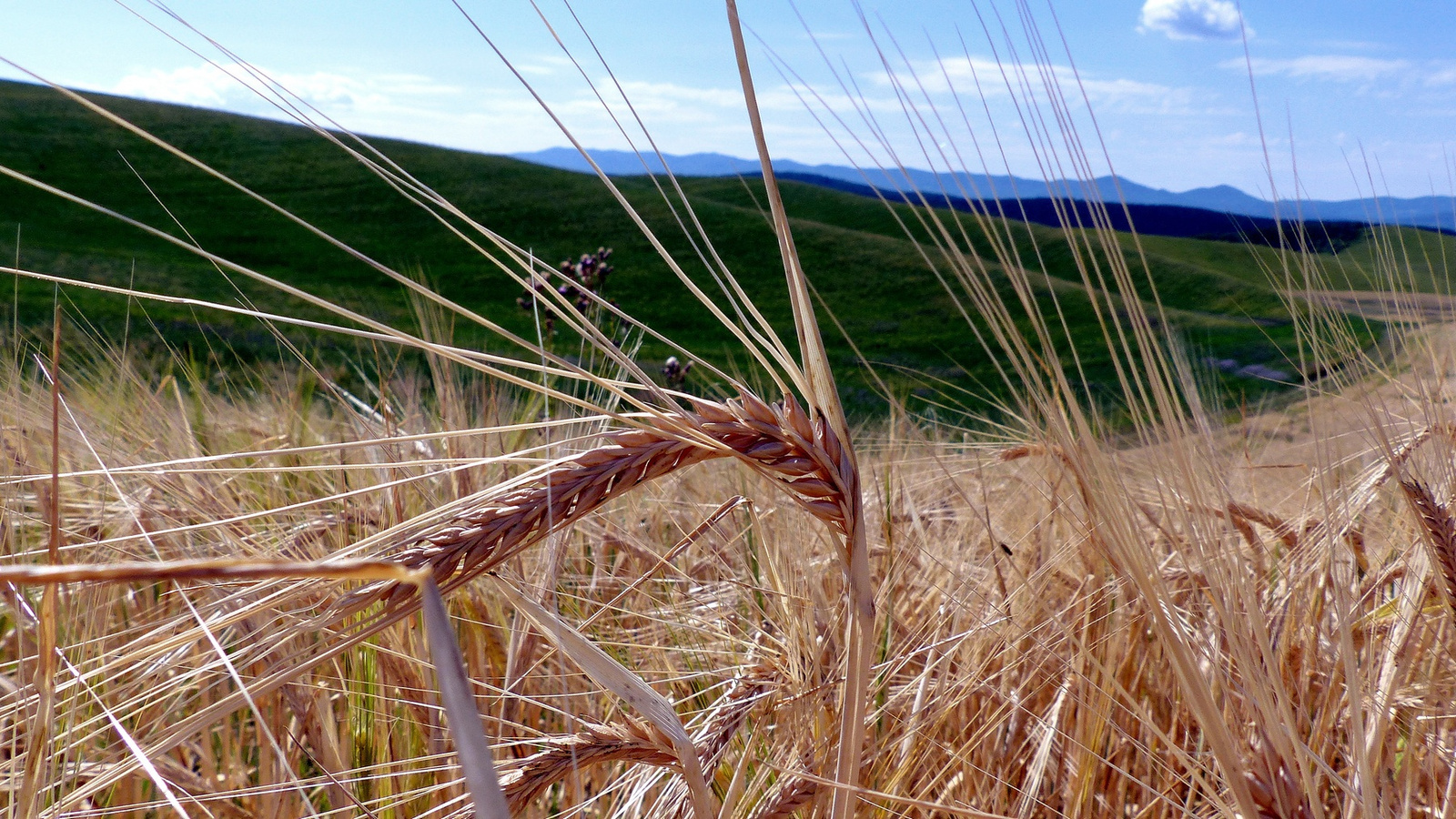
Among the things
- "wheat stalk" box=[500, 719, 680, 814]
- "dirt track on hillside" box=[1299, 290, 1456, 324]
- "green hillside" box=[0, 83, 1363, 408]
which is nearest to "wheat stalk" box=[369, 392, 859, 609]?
"wheat stalk" box=[500, 719, 680, 814]

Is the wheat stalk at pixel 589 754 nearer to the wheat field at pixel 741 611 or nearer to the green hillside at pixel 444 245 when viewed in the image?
the wheat field at pixel 741 611

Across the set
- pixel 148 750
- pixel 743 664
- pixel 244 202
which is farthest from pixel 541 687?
pixel 244 202

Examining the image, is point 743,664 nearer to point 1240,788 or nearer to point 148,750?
point 1240,788

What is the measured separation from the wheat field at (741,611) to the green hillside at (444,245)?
1863 cm

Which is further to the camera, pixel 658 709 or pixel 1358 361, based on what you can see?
pixel 1358 361

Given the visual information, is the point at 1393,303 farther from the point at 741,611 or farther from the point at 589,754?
the point at 589,754

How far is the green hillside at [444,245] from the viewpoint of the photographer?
895 inches

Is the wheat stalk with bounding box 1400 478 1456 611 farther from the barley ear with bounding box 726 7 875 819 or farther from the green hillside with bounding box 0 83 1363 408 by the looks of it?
the green hillside with bounding box 0 83 1363 408

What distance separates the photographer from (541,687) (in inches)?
59.0

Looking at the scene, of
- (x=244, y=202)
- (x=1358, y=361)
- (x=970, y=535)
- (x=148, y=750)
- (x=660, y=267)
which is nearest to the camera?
(x=148, y=750)

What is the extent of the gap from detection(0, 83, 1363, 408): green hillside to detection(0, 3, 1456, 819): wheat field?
18628mm

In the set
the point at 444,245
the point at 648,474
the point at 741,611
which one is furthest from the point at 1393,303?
the point at 444,245

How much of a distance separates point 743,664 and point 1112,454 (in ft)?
1.53

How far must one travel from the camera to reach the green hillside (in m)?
22.7
